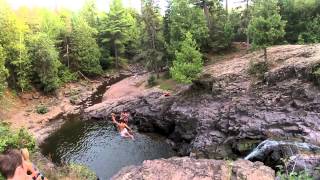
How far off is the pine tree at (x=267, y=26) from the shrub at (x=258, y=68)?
71 centimetres

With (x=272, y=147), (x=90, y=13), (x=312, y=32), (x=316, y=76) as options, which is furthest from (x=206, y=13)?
(x=272, y=147)

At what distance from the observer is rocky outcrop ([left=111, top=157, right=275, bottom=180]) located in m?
15.2

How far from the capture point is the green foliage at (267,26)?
31.5 m

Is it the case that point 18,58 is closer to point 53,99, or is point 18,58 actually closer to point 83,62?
point 53,99

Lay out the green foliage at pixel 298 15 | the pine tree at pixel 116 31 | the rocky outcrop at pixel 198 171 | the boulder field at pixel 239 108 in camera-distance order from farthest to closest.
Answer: the pine tree at pixel 116 31 < the green foliage at pixel 298 15 < the boulder field at pixel 239 108 < the rocky outcrop at pixel 198 171

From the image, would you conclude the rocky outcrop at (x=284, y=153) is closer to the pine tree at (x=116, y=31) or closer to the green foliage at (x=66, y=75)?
the green foliage at (x=66, y=75)

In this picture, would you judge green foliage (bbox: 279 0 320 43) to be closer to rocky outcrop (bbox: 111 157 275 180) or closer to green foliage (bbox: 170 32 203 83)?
green foliage (bbox: 170 32 203 83)

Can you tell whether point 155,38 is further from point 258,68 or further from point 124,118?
point 258,68

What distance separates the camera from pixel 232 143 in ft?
83.6

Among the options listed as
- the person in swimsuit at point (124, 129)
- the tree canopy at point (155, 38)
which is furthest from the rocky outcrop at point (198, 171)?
the tree canopy at point (155, 38)

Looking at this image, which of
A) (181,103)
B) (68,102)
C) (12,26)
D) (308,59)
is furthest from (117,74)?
(308,59)

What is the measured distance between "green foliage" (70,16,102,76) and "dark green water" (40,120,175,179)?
1905 centimetres

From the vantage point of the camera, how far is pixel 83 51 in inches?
2096

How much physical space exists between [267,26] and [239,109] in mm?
8334
